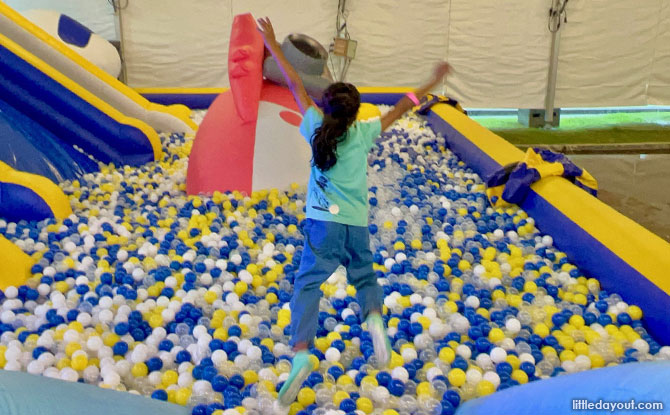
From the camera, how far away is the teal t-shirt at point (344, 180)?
4.25 feet

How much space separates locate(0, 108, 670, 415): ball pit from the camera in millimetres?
1403

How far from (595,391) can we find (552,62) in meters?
5.57

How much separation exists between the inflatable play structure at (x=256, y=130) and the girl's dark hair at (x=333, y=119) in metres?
1.28

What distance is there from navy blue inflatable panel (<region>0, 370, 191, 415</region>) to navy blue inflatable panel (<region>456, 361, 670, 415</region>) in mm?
723

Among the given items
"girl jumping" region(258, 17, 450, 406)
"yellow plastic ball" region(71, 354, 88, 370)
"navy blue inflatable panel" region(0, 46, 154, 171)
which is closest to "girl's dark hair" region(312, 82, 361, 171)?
"girl jumping" region(258, 17, 450, 406)

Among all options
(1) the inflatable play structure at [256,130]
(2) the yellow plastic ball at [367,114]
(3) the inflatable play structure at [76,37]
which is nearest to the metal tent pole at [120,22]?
(3) the inflatable play structure at [76,37]

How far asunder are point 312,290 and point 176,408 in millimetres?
394

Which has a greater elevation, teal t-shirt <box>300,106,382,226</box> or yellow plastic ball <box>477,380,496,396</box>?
teal t-shirt <box>300,106,382,226</box>

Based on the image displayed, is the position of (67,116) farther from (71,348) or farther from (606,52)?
(606,52)

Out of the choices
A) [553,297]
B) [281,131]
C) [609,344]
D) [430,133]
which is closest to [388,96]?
[430,133]

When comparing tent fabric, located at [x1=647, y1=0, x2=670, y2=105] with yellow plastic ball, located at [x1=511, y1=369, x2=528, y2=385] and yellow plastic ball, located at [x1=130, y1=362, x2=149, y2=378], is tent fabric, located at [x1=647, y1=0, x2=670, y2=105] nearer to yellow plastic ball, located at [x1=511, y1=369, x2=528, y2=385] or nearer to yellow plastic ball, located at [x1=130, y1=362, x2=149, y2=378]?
yellow plastic ball, located at [x1=511, y1=369, x2=528, y2=385]

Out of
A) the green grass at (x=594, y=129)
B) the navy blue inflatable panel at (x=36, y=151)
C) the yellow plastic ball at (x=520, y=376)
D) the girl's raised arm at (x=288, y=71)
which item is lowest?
the yellow plastic ball at (x=520, y=376)

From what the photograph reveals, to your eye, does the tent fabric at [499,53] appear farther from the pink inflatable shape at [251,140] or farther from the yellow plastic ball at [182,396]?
the yellow plastic ball at [182,396]

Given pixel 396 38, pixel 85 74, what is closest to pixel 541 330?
pixel 85 74
